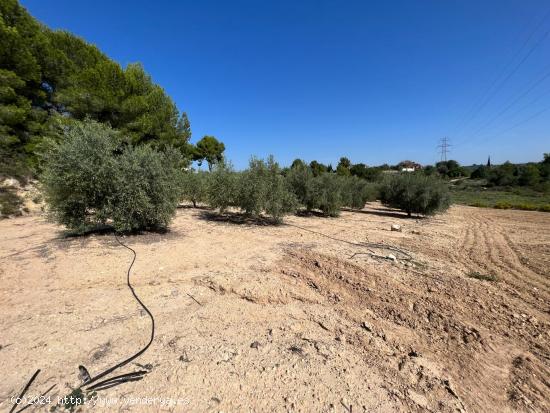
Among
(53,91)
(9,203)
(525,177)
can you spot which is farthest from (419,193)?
(525,177)

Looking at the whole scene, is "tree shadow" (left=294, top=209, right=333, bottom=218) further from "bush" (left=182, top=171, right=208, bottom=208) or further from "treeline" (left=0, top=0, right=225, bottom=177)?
"treeline" (left=0, top=0, right=225, bottom=177)

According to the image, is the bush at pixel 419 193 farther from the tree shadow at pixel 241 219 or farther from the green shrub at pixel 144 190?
the green shrub at pixel 144 190

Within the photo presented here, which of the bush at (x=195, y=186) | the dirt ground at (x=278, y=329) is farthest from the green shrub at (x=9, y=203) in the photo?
the bush at (x=195, y=186)

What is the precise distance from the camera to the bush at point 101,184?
573cm

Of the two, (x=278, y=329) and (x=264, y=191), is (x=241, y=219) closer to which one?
(x=264, y=191)

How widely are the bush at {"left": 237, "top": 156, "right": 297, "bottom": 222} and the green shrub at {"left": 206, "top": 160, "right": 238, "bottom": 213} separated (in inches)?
11.1

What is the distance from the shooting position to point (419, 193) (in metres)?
14.8

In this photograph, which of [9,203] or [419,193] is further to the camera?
[419,193]

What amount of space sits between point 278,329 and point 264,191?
6.91m

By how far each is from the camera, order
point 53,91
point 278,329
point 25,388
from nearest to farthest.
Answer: point 25,388
point 278,329
point 53,91

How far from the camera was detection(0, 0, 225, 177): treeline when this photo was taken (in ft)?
37.4

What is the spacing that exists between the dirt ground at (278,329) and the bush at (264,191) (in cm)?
394

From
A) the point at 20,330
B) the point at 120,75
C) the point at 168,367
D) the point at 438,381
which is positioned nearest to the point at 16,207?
the point at 120,75

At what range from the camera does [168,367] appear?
7.20 ft
